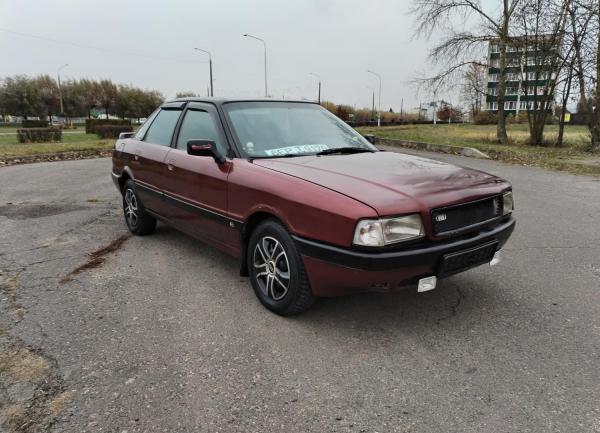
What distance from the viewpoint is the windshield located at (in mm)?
3863

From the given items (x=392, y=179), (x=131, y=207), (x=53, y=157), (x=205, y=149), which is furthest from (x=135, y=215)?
(x=53, y=157)

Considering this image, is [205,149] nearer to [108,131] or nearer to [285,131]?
[285,131]

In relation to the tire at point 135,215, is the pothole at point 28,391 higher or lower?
lower

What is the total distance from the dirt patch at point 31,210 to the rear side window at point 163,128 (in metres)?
2.49

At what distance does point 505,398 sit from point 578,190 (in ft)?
25.8

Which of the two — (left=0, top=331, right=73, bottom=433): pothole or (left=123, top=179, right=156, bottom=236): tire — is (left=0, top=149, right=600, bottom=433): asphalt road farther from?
(left=123, top=179, right=156, bottom=236): tire

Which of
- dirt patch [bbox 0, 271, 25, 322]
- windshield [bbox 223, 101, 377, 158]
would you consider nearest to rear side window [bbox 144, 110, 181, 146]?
windshield [bbox 223, 101, 377, 158]

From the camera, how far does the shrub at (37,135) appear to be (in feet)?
69.8

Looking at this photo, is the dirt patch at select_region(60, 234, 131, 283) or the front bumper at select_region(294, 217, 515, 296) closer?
the front bumper at select_region(294, 217, 515, 296)

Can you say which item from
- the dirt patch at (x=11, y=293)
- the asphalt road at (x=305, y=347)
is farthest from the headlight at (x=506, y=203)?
the dirt patch at (x=11, y=293)

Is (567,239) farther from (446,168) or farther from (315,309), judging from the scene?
(315,309)

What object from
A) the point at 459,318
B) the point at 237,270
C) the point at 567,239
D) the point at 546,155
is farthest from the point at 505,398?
the point at 546,155

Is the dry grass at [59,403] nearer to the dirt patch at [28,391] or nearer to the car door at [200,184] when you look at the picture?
the dirt patch at [28,391]

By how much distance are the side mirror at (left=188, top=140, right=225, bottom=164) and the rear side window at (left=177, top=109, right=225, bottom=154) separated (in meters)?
0.11
